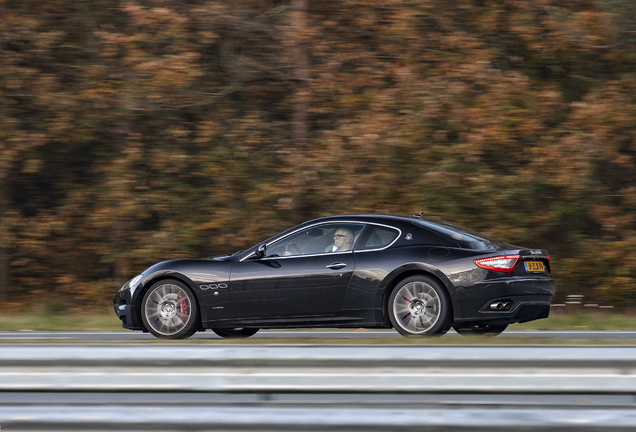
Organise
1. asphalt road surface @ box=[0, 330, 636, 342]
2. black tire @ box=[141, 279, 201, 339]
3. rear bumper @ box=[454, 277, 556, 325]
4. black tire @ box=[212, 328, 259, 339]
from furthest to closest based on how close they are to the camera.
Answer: black tire @ box=[212, 328, 259, 339], asphalt road surface @ box=[0, 330, 636, 342], black tire @ box=[141, 279, 201, 339], rear bumper @ box=[454, 277, 556, 325]

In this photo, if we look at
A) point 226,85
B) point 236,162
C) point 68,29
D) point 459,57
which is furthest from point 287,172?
point 68,29

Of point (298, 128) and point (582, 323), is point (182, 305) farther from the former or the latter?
point (298, 128)

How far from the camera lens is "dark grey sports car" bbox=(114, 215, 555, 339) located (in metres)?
8.12

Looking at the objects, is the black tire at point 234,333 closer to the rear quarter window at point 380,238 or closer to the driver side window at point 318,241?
the driver side window at point 318,241

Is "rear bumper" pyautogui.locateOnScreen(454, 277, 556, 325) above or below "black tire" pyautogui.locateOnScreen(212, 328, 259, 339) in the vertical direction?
above

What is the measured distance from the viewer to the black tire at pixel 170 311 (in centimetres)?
900

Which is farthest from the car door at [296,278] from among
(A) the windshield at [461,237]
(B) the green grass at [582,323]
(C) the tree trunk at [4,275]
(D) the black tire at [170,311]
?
(C) the tree trunk at [4,275]

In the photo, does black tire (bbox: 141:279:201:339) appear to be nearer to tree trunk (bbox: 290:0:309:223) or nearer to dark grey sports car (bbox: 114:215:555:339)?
dark grey sports car (bbox: 114:215:555:339)

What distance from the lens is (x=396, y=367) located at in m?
4.83

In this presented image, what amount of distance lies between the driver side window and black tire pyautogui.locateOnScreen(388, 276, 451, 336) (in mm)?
749

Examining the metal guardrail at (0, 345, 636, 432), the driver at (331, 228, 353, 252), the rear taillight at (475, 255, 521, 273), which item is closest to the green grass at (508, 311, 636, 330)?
the rear taillight at (475, 255, 521, 273)

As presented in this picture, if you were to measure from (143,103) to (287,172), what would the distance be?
3172mm

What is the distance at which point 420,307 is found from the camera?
8258 mm

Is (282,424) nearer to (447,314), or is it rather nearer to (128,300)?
(447,314)
